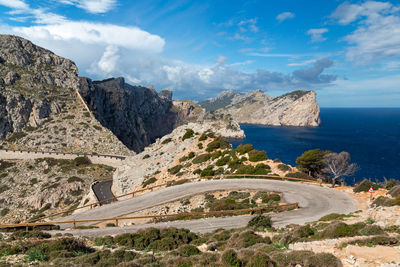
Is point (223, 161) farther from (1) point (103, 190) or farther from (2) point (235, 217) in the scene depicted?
(1) point (103, 190)

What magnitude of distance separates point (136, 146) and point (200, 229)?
127 metres

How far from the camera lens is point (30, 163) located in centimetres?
6275

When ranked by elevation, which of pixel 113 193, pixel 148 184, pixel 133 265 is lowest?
pixel 113 193

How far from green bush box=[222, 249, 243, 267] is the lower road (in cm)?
3231

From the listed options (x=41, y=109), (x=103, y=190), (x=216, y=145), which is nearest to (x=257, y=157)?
(x=216, y=145)

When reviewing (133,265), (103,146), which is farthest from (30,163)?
(133,265)

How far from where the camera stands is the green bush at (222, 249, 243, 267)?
28.2ft

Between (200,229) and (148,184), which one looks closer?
(200,229)

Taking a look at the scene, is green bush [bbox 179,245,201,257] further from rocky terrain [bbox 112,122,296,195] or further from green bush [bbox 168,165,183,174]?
green bush [bbox 168,165,183,174]

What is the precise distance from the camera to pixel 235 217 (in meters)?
20.5

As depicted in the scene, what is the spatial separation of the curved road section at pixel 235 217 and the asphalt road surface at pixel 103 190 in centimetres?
1048

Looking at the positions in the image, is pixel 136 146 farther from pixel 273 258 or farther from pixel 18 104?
pixel 273 258

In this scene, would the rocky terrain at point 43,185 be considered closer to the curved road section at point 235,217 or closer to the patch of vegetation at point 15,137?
the patch of vegetation at point 15,137

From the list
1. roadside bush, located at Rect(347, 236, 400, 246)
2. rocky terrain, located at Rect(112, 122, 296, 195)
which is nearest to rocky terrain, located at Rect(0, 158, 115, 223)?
rocky terrain, located at Rect(112, 122, 296, 195)
